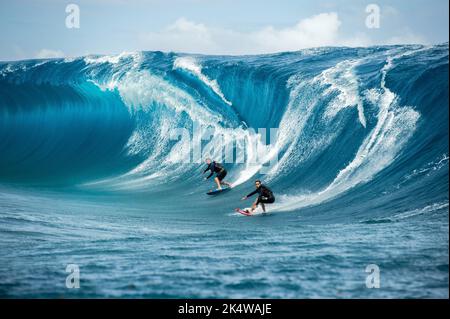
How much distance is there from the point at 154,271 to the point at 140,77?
53.6 feet

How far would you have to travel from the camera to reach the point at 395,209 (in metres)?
9.67

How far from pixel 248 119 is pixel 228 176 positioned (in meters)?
2.57

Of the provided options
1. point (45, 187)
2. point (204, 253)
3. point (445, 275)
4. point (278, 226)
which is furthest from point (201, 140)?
point (445, 275)

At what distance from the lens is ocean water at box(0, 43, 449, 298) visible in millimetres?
6535

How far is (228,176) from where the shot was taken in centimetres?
1593

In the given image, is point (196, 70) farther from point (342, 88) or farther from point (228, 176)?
point (342, 88)

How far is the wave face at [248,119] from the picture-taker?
11992 mm

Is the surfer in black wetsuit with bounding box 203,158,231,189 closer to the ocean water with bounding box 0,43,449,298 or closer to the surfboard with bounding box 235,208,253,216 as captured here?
the ocean water with bounding box 0,43,449,298

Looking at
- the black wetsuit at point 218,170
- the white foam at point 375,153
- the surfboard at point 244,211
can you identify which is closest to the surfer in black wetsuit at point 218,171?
the black wetsuit at point 218,170

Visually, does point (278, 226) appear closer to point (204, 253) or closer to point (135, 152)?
point (204, 253)

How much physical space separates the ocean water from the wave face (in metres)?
0.05

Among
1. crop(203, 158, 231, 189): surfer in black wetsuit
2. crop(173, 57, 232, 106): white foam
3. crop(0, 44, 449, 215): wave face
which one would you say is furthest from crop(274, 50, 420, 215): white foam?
crop(173, 57, 232, 106): white foam

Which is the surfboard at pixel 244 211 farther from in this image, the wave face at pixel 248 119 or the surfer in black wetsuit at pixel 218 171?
the surfer in black wetsuit at pixel 218 171
